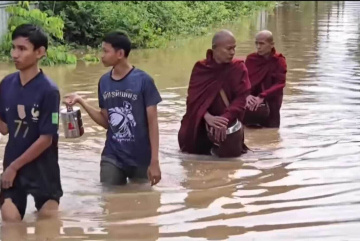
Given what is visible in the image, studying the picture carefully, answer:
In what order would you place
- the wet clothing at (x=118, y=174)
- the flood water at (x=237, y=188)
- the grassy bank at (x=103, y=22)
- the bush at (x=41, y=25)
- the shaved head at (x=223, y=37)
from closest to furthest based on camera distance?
the flood water at (x=237, y=188) → the wet clothing at (x=118, y=174) → the shaved head at (x=223, y=37) → the bush at (x=41, y=25) → the grassy bank at (x=103, y=22)

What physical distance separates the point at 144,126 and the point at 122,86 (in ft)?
1.25

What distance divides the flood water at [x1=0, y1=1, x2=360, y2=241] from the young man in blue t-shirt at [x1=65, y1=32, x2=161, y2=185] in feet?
0.66

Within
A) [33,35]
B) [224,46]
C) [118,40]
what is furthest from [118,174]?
[224,46]

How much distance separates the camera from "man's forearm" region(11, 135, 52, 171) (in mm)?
5273

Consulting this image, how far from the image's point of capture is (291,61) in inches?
633

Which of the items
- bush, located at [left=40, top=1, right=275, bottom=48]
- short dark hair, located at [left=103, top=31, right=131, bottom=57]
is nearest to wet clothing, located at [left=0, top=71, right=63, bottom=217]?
short dark hair, located at [left=103, top=31, right=131, bottom=57]

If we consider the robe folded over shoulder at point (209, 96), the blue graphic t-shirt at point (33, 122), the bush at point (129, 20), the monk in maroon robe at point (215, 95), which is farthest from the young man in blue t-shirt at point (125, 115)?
the bush at point (129, 20)

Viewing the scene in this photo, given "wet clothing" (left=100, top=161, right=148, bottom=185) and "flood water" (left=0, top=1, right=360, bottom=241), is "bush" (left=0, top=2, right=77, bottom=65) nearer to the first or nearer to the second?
"flood water" (left=0, top=1, right=360, bottom=241)

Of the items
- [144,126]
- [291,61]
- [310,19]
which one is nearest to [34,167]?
[144,126]

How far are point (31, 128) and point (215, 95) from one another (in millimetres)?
3078

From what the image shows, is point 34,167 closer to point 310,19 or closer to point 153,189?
point 153,189

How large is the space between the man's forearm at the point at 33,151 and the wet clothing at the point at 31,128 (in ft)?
0.15

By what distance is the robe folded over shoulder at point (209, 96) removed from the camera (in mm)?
7996

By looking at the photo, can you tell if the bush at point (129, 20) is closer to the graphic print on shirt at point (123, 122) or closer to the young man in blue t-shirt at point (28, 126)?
the graphic print on shirt at point (123, 122)
